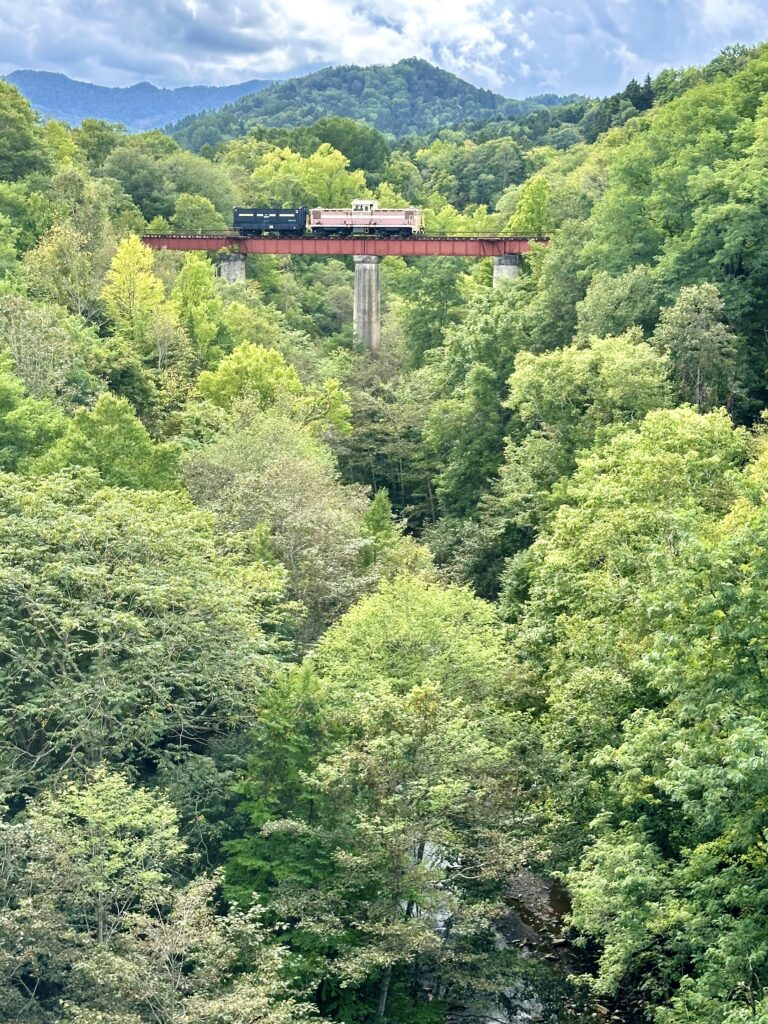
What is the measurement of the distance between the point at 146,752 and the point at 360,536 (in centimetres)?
1482

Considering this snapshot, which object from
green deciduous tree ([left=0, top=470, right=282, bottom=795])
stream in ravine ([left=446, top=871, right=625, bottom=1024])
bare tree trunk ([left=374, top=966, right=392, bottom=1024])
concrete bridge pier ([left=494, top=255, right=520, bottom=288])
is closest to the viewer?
bare tree trunk ([left=374, top=966, right=392, bottom=1024])

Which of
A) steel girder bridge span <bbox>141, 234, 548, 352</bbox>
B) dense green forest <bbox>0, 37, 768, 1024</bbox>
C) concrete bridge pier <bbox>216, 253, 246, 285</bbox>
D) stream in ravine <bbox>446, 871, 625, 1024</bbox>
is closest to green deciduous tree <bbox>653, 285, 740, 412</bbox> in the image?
dense green forest <bbox>0, 37, 768, 1024</bbox>

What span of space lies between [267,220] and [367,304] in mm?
10515

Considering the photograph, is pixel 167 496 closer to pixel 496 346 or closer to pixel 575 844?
pixel 575 844

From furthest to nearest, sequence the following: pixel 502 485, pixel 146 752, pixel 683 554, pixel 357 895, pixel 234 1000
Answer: pixel 502 485
pixel 146 752
pixel 357 895
pixel 683 554
pixel 234 1000

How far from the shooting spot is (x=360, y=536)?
38781 millimetres

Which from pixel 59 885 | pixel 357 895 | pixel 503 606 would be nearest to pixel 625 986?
pixel 357 895

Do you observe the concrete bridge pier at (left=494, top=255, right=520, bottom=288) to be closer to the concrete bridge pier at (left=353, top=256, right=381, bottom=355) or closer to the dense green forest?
the concrete bridge pier at (left=353, top=256, right=381, bottom=355)

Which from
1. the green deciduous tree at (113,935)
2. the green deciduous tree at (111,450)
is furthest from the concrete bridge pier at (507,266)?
the green deciduous tree at (113,935)

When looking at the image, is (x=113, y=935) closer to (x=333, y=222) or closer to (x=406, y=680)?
(x=406, y=680)

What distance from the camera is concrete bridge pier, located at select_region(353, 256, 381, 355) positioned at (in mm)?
77188

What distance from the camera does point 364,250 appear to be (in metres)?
77.9

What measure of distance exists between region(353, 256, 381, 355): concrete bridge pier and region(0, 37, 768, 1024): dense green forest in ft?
81.4

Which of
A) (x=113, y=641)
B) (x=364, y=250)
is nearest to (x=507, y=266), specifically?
(x=364, y=250)
